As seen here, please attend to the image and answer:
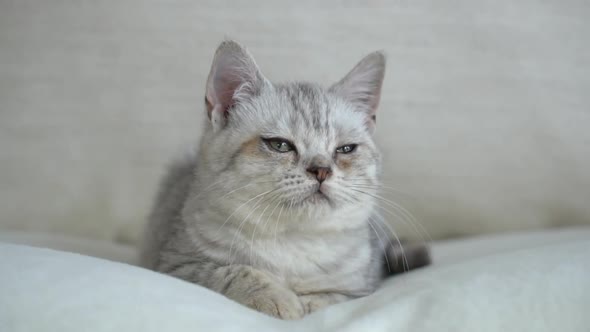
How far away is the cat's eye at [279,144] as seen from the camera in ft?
5.04

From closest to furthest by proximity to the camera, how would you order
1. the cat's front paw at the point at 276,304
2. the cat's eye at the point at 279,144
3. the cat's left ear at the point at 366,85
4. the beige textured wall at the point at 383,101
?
the cat's front paw at the point at 276,304 → the cat's eye at the point at 279,144 → the cat's left ear at the point at 366,85 → the beige textured wall at the point at 383,101

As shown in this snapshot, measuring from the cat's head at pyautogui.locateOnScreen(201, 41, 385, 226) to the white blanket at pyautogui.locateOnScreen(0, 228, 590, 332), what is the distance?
1.15 ft

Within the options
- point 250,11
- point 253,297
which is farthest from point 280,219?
point 250,11

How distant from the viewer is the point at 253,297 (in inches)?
50.8

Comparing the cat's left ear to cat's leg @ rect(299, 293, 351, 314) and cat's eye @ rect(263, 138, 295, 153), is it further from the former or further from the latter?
cat's leg @ rect(299, 293, 351, 314)

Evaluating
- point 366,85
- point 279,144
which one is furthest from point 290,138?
point 366,85

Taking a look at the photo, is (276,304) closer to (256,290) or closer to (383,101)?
(256,290)

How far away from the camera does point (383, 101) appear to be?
2.38m

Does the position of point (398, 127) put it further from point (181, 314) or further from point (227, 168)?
point (181, 314)

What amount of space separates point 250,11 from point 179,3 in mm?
326

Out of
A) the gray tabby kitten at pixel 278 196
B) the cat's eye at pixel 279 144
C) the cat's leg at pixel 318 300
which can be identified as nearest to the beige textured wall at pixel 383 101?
the gray tabby kitten at pixel 278 196

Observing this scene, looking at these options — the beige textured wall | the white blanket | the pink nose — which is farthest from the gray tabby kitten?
the beige textured wall

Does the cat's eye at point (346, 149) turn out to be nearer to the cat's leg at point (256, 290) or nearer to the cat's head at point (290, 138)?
the cat's head at point (290, 138)

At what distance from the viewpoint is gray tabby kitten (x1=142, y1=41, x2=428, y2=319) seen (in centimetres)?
145
